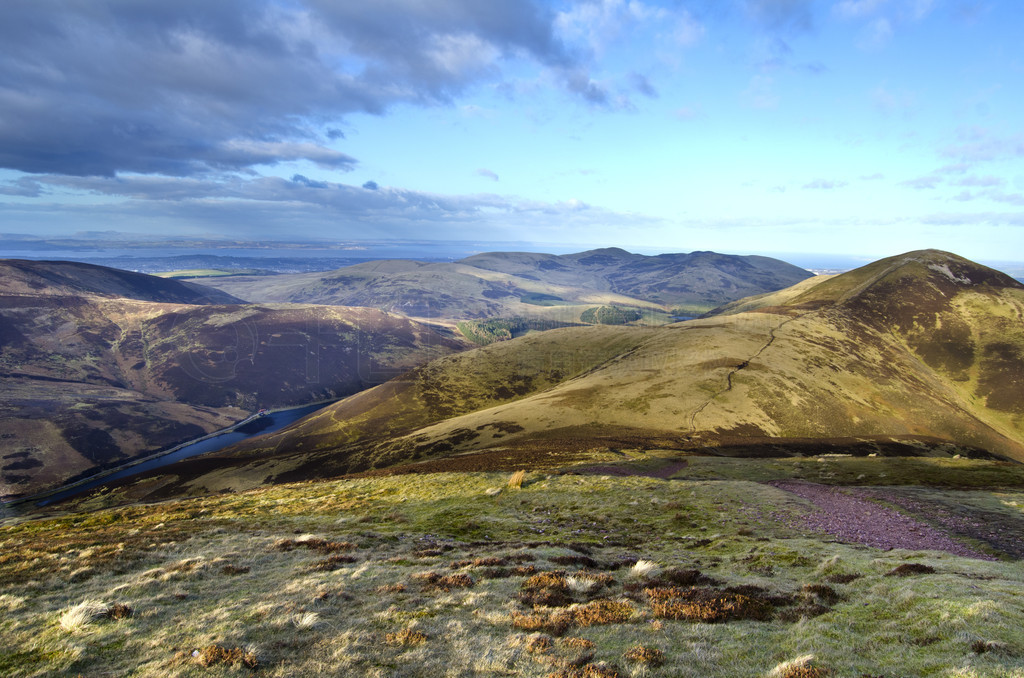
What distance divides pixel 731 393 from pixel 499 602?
341 ft

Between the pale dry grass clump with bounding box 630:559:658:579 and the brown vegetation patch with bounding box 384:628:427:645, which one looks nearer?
the brown vegetation patch with bounding box 384:628:427:645

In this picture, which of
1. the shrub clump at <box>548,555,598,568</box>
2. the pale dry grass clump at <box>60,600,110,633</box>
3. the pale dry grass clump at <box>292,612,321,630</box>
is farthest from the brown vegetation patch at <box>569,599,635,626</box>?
the pale dry grass clump at <box>60,600,110,633</box>

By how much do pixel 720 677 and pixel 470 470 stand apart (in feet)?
145

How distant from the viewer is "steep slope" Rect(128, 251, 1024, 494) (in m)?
88.5

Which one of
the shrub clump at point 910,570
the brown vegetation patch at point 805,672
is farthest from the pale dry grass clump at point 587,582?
the shrub clump at point 910,570

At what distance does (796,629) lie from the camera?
1353 centimetres

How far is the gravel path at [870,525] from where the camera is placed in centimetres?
2648

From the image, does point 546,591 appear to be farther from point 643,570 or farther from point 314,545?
point 314,545

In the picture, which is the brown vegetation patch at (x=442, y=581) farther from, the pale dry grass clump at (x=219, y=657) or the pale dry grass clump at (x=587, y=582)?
the pale dry grass clump at (x=219, y=657)

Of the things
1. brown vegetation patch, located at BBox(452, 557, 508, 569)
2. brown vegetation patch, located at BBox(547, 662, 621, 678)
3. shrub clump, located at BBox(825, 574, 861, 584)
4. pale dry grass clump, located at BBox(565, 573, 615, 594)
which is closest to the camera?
brown vegetation patch, located at BBox(547, 662, 621, 678)

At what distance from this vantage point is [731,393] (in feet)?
344

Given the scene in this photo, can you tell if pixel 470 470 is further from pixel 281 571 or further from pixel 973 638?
pixel 973 638

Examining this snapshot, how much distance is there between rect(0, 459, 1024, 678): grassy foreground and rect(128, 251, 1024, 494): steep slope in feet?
112

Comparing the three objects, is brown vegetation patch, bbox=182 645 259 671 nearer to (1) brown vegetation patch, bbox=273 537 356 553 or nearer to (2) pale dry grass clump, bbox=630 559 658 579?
(1) brown vegetation patch, bbox=273 537 356 553
